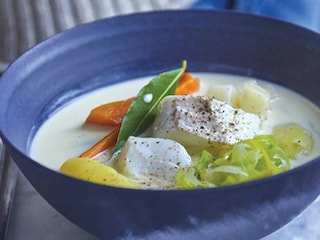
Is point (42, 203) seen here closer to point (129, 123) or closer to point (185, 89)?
point (129, 123)

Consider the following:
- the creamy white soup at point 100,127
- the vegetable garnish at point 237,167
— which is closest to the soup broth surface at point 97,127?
the creamy white soup at point 100,127

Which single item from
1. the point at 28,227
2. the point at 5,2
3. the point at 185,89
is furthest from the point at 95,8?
the point at 28,227

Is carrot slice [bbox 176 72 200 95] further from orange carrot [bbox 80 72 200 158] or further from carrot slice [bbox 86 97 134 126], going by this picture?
carrot slice [bbox 86 97 134 126]

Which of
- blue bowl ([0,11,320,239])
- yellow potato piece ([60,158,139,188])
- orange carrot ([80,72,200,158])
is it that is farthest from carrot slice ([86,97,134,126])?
yellow potato piece ([60,158,139,188])

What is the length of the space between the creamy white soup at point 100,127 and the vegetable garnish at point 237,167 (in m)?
0.15

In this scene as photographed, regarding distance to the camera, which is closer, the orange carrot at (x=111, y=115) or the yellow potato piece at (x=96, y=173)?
the yellow potato piece at (x=96, y=173)

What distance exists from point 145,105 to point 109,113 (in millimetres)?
78

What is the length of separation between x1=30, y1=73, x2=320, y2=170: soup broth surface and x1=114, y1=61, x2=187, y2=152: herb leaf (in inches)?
2.9

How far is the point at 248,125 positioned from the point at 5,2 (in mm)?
1162

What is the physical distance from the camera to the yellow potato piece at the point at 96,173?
1020mm

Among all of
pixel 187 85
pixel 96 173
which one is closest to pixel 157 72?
pixel 187 85

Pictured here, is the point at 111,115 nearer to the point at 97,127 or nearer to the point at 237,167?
the point at 97,127

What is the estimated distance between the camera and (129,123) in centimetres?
126

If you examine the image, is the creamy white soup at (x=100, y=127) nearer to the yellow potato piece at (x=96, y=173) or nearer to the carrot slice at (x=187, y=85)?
the carrot slice at (x=187, y=85)
